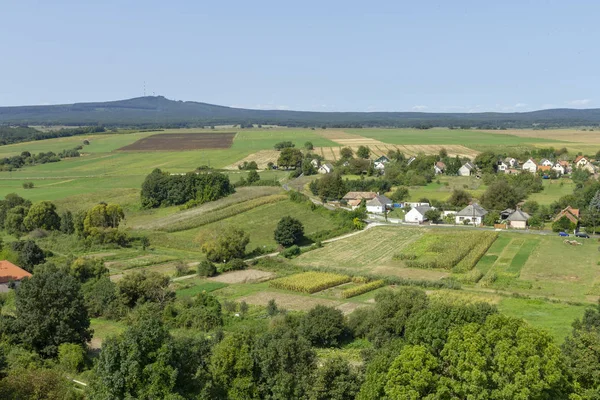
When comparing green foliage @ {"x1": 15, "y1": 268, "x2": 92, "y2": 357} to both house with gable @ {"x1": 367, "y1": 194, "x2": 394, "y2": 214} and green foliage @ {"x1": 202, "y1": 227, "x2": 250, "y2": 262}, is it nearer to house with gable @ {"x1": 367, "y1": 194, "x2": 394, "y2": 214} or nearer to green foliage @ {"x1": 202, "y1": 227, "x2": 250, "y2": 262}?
Result: green foliage @ {"x1": 202, "y1": 227, "x2": 250, "y2": 262}

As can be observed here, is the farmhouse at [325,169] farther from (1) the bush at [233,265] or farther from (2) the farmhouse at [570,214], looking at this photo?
(1) the bush at [233,265]

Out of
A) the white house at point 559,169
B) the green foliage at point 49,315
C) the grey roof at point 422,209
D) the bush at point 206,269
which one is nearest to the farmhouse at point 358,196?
the grey roof at point 422,209

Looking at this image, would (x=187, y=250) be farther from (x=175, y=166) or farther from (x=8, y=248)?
→ (x=175, y=166)

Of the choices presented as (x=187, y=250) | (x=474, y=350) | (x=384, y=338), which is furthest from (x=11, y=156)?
(x=474, y=350)

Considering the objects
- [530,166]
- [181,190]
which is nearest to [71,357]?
[181,190]

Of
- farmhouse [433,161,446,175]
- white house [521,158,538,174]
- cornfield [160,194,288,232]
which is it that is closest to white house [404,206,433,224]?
cornfield [160,194,288,232]

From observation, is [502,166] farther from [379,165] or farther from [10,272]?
[10,272]
